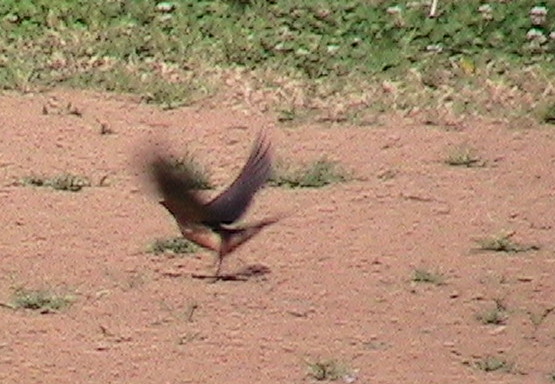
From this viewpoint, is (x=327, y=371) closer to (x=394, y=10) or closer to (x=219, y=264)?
(x=219, y=264)

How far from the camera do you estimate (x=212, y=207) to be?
16.3 feet

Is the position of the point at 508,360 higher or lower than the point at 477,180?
higher

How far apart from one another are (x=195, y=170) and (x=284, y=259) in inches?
38.7

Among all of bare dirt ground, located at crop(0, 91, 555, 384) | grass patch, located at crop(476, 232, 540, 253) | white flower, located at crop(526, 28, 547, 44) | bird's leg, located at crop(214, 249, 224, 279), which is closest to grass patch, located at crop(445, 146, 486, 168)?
bare dirt ground, located at crop(0, 91, 555, 384)

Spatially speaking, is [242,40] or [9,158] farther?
[242,40]

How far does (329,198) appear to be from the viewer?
6113 millimetres

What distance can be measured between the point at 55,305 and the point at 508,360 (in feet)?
4.45

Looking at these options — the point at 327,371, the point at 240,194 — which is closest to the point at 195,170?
the point at 240,194

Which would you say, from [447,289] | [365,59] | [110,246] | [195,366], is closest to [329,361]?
[195,366]

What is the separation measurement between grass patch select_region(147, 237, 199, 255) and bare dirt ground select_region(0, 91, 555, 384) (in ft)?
0.14

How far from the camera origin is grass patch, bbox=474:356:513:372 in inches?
174

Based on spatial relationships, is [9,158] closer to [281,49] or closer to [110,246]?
[110,246]

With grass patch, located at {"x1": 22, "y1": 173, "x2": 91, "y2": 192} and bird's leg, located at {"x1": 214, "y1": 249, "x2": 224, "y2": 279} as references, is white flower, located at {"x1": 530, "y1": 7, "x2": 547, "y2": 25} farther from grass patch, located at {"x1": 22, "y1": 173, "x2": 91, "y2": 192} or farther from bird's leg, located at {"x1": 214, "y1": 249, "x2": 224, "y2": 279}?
bird's leg, located at {"x1": 214, "y1": 249, "x2": 224, "y2": 279}

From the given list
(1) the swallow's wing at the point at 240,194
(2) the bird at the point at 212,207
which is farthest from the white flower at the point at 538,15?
(2) the bird at the point at 212,207
